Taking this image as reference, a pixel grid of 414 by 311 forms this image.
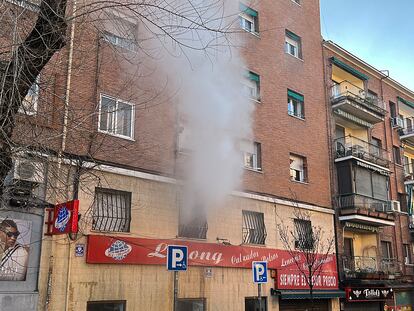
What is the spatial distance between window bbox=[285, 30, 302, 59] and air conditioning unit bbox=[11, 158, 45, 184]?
10.7m

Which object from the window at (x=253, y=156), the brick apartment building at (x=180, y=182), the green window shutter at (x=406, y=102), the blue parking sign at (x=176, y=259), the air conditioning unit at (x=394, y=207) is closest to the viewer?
the brick apartment building at (x=180, y=182)

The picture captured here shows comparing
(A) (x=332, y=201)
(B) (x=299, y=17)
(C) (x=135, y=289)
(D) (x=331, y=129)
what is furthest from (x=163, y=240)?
(B) (x=299, y=17)

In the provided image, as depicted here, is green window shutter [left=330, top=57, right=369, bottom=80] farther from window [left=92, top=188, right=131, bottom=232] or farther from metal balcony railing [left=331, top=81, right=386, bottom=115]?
window [left=92, top=188, right=131, bottom=232]

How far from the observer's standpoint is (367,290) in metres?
15.2

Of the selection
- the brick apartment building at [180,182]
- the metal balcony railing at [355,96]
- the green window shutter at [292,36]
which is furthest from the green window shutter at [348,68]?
the green window shutter at [292,36]

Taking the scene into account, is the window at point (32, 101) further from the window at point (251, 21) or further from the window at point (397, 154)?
the window at point (397, 154)

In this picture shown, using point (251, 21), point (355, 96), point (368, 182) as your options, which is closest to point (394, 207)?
point (368, 182)

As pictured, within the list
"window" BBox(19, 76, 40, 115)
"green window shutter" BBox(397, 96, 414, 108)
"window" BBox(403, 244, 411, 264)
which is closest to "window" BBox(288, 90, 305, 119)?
"window" BBox(403, 244, 411, 264)

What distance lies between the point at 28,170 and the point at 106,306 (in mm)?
3933

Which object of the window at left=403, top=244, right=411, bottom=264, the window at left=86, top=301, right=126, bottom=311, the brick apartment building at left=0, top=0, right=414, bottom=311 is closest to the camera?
the brick apartment building at left=0, top=0, right=414, bottom=311

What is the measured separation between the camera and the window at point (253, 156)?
1289cm

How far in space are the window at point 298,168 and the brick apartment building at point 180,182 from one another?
5 cm

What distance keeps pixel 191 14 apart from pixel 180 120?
11.4ft

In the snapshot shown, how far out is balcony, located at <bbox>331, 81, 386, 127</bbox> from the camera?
16641 millimetres
